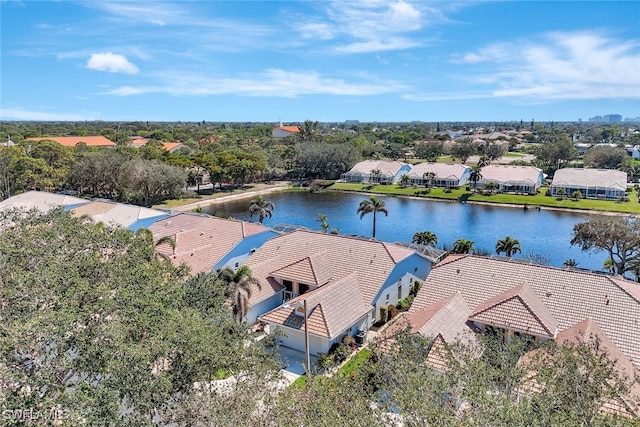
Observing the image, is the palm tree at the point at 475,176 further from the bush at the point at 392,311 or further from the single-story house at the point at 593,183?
the bush at the point at 392,311

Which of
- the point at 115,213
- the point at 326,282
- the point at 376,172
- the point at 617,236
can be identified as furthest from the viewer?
the point at 376,172

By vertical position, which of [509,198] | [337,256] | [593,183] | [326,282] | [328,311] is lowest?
[509,198]

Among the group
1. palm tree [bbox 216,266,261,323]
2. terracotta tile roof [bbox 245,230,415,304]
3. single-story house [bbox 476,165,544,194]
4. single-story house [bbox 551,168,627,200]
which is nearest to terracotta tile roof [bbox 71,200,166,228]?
terracotta tile roof [bbox 245,230,415,304]

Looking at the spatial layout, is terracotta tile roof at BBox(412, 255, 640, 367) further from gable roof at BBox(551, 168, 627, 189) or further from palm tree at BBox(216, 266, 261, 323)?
gable roof at BBox(551, 168, 627, 189)

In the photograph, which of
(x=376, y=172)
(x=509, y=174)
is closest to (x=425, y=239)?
(x=509, y=174)

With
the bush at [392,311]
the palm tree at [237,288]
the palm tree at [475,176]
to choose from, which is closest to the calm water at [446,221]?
the palm tree at [475,176]

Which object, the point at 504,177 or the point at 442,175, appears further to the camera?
the point at 442,175

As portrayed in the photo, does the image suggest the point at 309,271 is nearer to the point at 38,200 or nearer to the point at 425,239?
the point at 425,239
